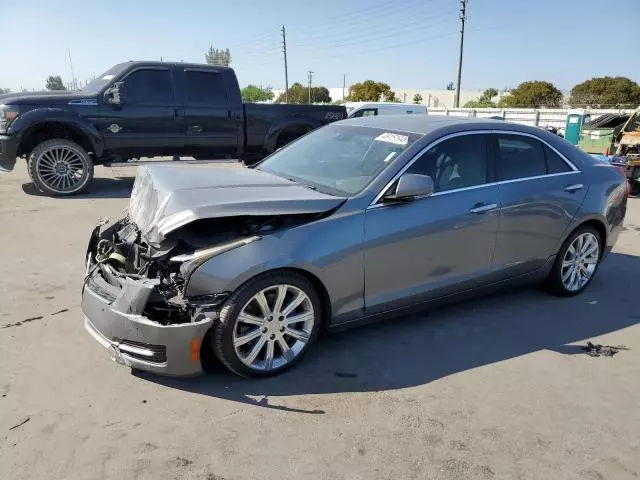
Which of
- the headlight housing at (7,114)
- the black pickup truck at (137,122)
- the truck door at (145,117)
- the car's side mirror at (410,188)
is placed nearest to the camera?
the car's side mirror at (410,188)

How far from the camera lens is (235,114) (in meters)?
10.3

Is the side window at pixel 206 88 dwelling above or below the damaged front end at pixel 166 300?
above

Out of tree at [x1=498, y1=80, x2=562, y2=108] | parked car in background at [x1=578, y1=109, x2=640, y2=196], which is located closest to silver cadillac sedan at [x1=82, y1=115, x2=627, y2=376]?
parked car in background at [x1=578, y1=109, x2=640, y2=196]

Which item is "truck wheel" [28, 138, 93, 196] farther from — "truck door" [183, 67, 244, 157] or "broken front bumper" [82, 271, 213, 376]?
"broken front bumper" [82, 271, 213, 376]

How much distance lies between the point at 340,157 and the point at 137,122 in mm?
6545

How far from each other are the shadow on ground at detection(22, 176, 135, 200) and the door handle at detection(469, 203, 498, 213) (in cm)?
725

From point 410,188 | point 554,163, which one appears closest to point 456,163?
point 410,188

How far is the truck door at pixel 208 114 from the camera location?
996cm

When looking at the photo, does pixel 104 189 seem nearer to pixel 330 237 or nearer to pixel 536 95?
pixel 330 237

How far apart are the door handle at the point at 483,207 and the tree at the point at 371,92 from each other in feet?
176

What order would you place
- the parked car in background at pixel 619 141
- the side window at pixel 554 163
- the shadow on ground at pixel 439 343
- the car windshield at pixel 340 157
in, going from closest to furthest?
the shadow on ground at pixel 439 343 < the car windshield at pixel 340 157 < the side window at pixel 554 163 < the parked car in background at pixel 619 141

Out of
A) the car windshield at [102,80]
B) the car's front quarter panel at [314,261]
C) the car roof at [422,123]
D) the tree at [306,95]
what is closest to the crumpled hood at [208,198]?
the car's front quarter panel at [314,261]

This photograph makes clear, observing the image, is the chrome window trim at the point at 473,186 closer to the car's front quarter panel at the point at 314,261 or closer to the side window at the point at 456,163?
the side window at the point at 456,163

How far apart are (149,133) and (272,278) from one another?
7.44 metres
